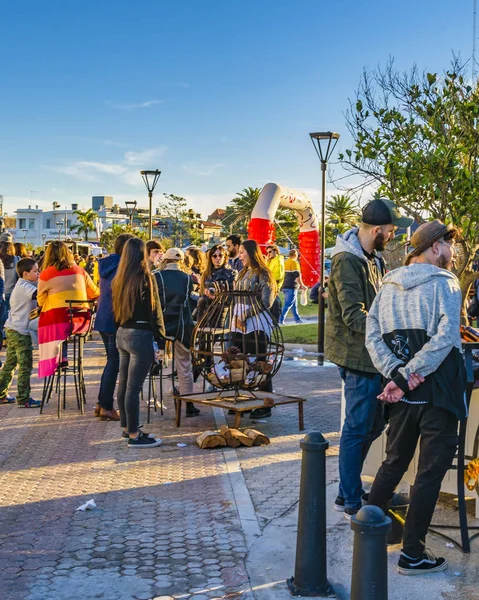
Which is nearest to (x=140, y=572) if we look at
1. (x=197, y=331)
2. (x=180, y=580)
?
(x=180, y=580)

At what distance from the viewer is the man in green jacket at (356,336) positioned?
538cm

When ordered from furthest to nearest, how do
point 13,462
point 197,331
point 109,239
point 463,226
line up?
point 109,239 < point 197,331 < point 463,226 < point 13,462

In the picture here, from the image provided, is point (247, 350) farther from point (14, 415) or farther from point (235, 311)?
point (14, 415)

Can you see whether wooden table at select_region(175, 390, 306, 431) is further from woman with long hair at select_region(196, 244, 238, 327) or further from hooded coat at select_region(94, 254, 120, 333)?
woman with long hair at select_region(196, 244, 238, 327)

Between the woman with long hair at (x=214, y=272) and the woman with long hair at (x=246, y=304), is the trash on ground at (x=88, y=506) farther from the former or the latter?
the woman with long hair at (x=214, y=272)

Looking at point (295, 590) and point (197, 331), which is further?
point (197, 331)

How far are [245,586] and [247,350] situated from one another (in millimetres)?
4817

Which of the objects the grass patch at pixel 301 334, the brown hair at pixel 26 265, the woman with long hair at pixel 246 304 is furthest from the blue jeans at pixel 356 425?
the grass patch at pixel 301 334

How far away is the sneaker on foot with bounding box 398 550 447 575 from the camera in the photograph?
4.46 meters

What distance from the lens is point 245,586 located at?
441 centimetres

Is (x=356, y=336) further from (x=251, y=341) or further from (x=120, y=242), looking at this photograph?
(x=120, y=242)

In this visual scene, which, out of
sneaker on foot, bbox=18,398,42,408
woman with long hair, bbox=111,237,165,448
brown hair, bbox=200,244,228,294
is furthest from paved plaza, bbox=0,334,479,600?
brown hair, bbox=200,244,228,294

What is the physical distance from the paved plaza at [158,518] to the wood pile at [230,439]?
0.11 metres

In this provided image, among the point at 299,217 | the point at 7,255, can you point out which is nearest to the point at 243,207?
the point at 299,217
